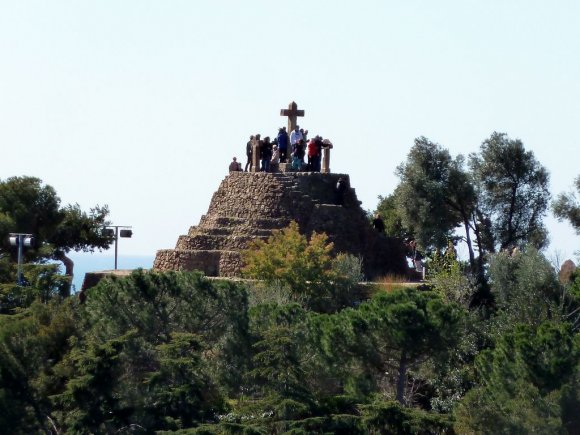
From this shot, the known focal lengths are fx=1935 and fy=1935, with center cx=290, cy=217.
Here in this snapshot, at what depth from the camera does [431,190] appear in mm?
63500

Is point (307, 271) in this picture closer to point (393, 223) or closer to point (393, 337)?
point (393, 337)

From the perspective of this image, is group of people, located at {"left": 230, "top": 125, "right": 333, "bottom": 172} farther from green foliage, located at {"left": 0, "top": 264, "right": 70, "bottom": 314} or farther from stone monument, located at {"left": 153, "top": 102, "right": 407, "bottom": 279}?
green foliage, located at {"left": 0, "top": 264, "right": 70, "bottom": 314}

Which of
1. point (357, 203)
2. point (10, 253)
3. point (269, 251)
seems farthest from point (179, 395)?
point (10, 253)

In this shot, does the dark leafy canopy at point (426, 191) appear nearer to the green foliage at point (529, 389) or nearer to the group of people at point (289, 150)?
the group of people at point (289, 150)

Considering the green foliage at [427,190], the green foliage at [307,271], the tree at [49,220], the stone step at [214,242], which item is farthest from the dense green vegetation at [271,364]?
the tree at [49,220]

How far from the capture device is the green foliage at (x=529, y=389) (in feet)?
136

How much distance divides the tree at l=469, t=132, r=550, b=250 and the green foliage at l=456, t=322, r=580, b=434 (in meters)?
21.5

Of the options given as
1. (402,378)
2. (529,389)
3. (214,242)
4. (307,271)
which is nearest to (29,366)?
(402,378)

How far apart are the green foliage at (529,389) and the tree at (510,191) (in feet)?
70.6

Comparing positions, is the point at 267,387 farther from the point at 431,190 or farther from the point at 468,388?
the point at 431,190

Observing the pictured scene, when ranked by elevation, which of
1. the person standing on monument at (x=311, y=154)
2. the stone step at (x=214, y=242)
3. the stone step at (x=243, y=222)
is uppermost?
the person standing on monument at (x=311, y=154)

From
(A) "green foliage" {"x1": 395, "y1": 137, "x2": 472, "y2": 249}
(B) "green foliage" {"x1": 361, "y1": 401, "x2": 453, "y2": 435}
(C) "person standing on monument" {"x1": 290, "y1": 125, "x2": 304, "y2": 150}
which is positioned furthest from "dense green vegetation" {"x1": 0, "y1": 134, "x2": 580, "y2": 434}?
(A) "green foliage" {"x1": 395, "y1": 137, "x2": 472, "y2": 249}

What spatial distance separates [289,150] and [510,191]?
874 cm

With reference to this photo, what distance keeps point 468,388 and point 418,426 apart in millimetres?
5981
